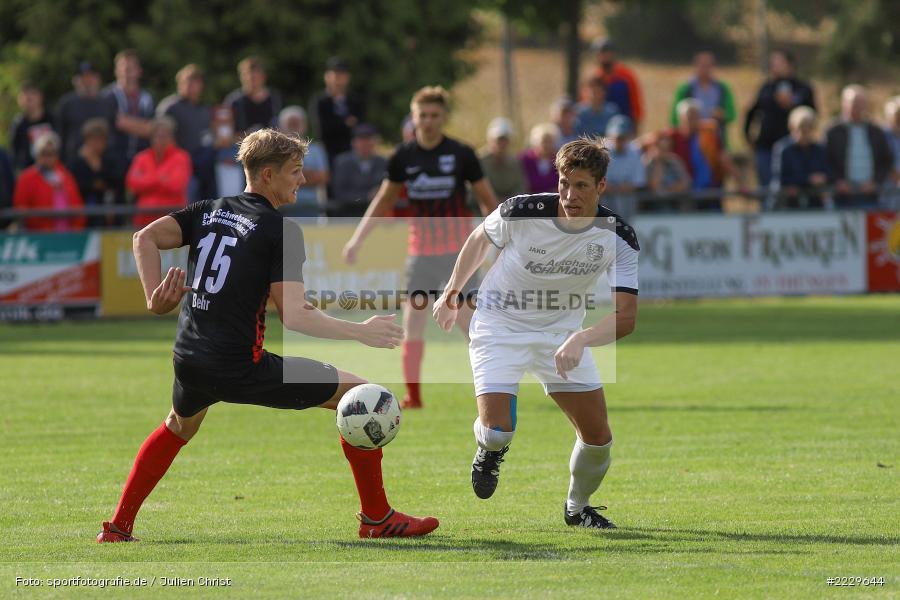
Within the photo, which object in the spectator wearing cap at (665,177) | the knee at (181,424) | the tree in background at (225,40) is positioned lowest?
the knee at (181,424)

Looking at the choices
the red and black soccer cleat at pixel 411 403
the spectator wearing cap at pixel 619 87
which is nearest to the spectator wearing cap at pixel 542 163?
the spectator wearing cap at pixel 619 87

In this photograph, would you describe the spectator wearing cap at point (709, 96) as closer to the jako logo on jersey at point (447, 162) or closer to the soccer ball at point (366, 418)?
the jako logo on jersey at point (447, 162)

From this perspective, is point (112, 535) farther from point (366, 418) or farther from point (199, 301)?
point (366, 418)

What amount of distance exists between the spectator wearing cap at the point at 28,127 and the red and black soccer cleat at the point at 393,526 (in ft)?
41.4

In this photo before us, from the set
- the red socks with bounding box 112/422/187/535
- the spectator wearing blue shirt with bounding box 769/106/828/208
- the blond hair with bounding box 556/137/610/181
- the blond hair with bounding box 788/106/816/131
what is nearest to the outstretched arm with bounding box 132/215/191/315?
the red socks with bounding box 112/422/187/535

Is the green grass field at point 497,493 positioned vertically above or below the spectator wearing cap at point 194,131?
below

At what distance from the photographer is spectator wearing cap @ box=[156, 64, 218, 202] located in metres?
18.3

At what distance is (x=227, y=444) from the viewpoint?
32.8ft

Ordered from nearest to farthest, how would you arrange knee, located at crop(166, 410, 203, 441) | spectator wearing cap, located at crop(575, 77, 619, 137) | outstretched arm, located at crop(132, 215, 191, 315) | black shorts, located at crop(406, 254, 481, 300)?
outstretched arm, located at crop(132, 215, 191, 315) < knee, located at crop(166, 410, 203, 441) < black shorts, located at crop(406, 254, 481, 300) < spectator wearing cap, located at crop(575, 77, 619, 137)

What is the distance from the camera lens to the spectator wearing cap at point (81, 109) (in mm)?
18422

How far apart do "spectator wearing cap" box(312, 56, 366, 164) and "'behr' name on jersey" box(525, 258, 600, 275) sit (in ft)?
39.0

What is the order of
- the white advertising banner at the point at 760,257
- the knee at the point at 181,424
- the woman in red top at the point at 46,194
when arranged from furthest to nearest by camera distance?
the white advertising banner at the point at 760,257 → the woman in red top at the point at 46,194 → the knee at the point at 181,424

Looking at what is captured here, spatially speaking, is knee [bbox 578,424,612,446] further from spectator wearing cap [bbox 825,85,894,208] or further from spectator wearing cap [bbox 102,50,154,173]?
spectator wearing cap [bbox 825,85,894,208]

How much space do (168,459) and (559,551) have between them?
185cm
